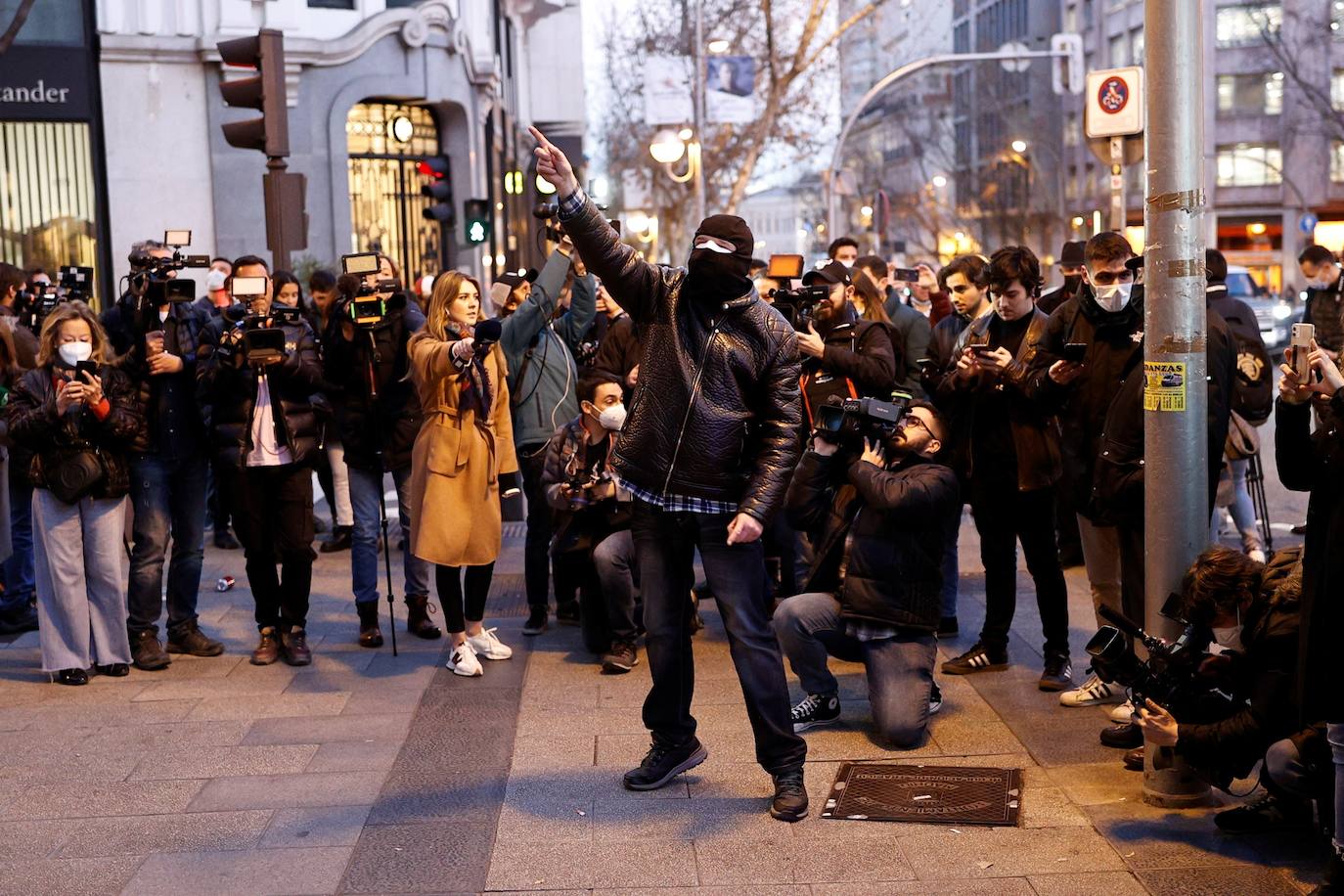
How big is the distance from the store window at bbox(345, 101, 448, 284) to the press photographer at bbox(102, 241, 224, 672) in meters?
15.7

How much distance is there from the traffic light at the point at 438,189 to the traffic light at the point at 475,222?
1640mm

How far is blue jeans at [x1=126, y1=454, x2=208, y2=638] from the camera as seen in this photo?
8055mm

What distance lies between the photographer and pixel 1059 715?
22.4ft

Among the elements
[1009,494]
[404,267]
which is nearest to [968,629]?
[1009,494]

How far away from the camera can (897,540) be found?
257 inches

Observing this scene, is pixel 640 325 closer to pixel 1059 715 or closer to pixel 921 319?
pixel 1059 715

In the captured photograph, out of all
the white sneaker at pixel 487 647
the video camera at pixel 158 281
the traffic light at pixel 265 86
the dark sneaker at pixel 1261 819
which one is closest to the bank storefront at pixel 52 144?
the traffic light at pixel 265 86

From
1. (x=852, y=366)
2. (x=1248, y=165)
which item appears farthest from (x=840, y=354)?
(x=1248, y=165)

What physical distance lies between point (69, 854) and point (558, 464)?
3.35 meters

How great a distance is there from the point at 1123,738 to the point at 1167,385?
58.8 inches

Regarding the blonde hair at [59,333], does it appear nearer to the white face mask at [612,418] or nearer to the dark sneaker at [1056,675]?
the white face mask at [612,418]

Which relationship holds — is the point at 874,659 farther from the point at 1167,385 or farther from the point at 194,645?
the point at 194,645

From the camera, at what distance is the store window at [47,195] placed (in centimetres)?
2094

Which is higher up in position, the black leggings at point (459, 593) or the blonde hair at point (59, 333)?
the blonde hair at point (59, 333)
